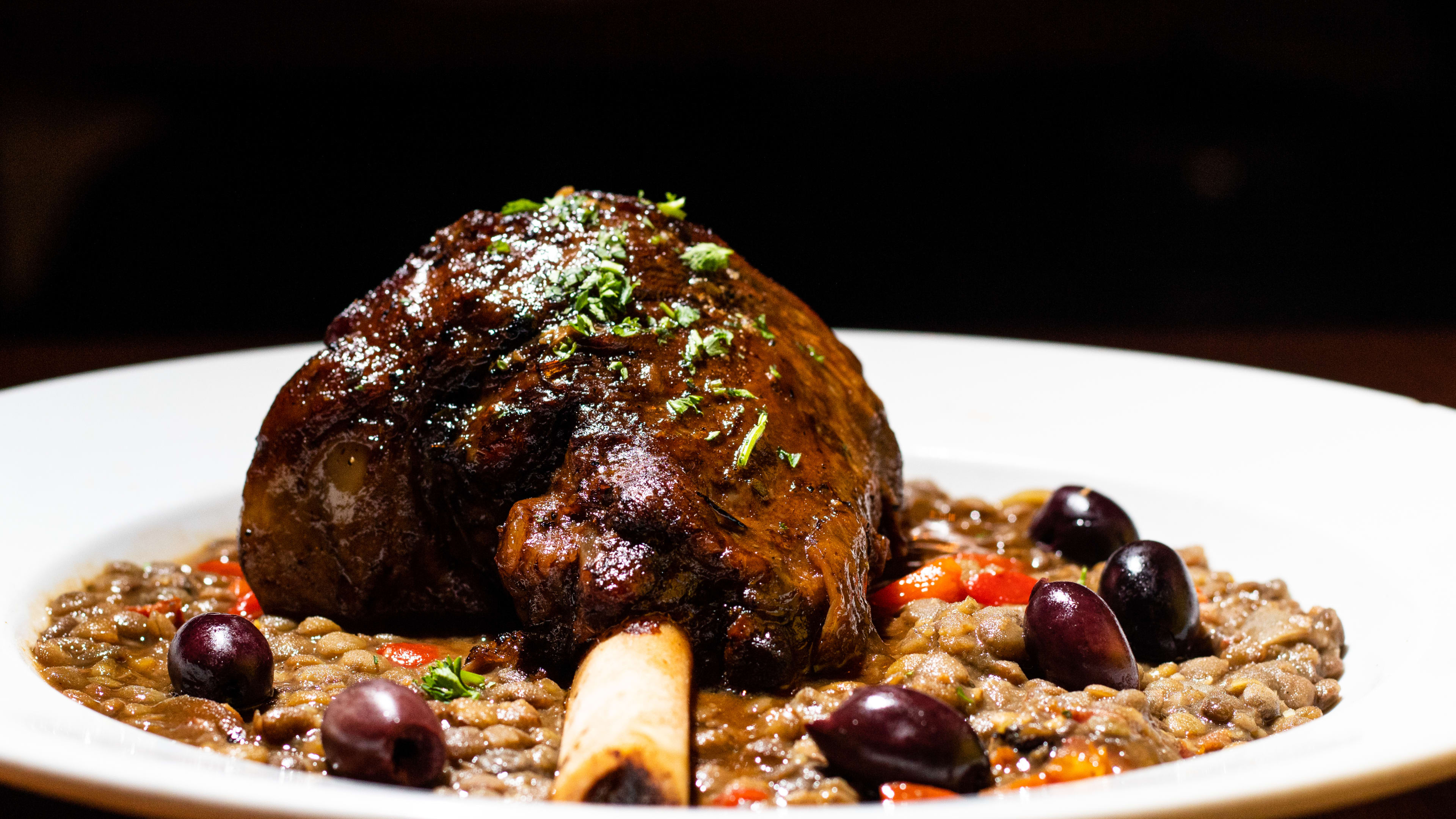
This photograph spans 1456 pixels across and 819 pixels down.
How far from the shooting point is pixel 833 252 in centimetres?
938

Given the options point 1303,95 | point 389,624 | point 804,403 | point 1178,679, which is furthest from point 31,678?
point 1303,95

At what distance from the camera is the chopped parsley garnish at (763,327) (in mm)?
3602

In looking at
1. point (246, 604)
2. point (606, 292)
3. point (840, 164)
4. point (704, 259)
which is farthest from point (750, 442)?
point (840, 164)

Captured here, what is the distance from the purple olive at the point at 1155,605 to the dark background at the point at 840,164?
4.98 meters

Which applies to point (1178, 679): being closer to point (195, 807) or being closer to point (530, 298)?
point (530, 298)

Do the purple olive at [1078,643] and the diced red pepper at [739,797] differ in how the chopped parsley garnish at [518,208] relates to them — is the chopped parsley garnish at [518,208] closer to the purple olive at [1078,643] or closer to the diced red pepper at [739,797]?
the purple olive at [1078,643]

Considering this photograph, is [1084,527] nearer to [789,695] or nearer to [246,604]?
[789,695]

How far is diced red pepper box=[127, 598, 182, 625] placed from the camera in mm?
3736

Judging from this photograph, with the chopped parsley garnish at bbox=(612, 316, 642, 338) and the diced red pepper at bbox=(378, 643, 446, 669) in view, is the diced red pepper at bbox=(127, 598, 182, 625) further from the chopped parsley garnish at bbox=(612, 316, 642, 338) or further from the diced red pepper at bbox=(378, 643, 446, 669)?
the chopped parsley garnish at bbox=(612, 316, 642, 338)

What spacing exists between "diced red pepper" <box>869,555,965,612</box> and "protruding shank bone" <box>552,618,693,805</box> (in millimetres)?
969

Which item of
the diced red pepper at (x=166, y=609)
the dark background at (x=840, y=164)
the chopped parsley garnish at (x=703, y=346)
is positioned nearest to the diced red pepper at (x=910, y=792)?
the chopped parsley garnish at (x=703, y=346)

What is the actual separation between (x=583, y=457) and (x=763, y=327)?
2.59 ft

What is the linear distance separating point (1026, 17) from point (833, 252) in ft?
6.99

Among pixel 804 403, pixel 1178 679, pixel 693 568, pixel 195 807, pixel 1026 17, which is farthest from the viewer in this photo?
Result: pixel 1026 17
